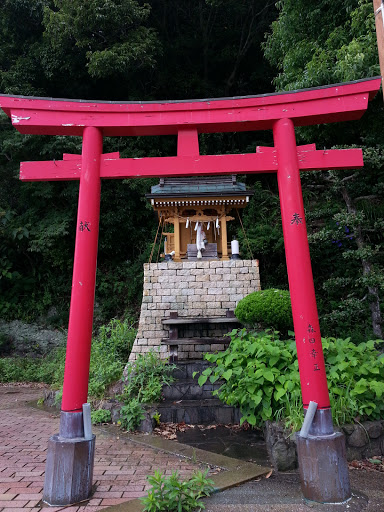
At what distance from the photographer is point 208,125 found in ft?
13.3


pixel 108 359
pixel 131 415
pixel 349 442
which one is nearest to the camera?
pixel 349 442

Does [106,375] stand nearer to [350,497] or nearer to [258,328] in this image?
[258,328]

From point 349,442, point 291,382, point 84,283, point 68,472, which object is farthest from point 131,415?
point 349,442

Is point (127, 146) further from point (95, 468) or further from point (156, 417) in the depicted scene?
point (95, 468)

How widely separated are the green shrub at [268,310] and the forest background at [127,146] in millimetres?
3247

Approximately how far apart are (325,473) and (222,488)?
91cm

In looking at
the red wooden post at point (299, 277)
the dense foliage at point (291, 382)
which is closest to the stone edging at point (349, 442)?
the dense foliage at point (291, 382)

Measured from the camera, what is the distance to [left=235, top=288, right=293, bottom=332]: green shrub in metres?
6.39

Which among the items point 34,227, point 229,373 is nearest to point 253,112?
point 229,373

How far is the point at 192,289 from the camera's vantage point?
8703mm

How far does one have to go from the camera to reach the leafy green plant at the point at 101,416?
5.81 meters

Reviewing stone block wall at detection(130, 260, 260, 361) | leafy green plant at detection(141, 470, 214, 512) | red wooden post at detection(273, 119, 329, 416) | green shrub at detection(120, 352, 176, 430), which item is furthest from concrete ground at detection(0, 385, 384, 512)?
stone block wall at detection(130, 260, 260, 361)

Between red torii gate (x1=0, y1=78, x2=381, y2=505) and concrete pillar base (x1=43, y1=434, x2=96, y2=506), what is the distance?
8.9 inches

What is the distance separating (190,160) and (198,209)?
649cm
